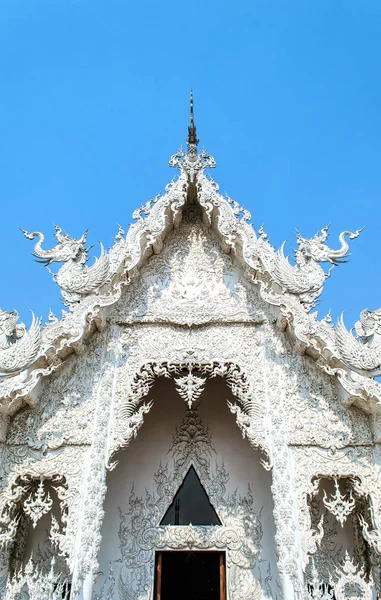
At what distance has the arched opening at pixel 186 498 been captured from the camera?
5312 mm

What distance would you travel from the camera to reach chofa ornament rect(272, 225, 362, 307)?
5160mm

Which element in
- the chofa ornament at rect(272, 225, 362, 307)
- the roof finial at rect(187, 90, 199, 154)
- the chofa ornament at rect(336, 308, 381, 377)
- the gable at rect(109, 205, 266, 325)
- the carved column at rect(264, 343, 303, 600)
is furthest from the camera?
the roof finial at rect(187, 90, 199, 154)

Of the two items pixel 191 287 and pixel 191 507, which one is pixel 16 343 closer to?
pixel 191 287

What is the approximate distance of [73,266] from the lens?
17.7 feet

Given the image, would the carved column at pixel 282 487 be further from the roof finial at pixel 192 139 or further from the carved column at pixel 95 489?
the roof finial at pixel 192 139

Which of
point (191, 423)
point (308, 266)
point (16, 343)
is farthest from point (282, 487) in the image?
point (16, 343)

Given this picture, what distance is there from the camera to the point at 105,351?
534 centimetres

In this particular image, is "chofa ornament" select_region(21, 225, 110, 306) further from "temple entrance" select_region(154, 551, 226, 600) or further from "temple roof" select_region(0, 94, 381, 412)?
"temple entrance" select_region(154, 551, 226, 600)

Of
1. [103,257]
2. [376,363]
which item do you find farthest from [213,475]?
[103,257]

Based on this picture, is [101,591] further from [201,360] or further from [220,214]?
[220,214]

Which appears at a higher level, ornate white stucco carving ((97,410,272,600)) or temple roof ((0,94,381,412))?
temple roof ((0,94,381,412))

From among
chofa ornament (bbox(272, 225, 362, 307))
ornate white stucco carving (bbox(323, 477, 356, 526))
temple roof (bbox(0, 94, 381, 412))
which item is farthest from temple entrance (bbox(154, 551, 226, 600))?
chofa ornament (bbox(272, 225, 362, 307))

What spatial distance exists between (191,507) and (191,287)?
2.64m

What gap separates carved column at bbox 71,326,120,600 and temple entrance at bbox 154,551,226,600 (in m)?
1.37
